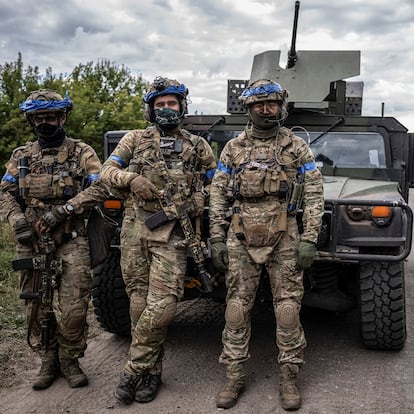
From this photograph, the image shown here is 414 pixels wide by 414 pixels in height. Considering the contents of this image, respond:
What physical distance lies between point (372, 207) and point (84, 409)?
2061 millimetres

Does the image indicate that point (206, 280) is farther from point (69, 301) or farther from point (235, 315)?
point (69, 301)

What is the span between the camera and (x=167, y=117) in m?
3.67

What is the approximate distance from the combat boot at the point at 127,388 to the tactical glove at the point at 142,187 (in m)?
1.04

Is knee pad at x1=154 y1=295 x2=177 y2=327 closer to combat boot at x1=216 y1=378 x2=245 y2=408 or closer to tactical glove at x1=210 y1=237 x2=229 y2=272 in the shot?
tactical glove at x1=210 y1=237 x2=229 y2=272

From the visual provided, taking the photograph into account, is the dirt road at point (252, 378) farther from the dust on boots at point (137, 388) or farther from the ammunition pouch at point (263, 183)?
the ammunition pouch at point (263, 183)

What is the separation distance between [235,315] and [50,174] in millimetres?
1397

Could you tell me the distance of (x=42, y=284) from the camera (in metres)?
3.75

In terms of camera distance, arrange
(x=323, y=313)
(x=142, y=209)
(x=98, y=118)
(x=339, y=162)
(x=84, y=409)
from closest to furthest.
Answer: (x=84, y=409), (x=142, y=209), (x=339, y=162), (x=323, y=313), (x=98, y=118)

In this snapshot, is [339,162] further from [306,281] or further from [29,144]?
[29,144]

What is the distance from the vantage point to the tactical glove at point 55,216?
12.1 ft

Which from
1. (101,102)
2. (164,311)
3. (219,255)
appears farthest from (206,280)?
(101,102)

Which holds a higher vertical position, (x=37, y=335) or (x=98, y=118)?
(x=98, y=118)

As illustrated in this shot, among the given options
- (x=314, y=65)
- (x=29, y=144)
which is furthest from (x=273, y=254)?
(x=314, y=65)

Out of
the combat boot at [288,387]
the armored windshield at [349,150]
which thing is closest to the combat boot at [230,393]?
the combat boot at [288,387]
